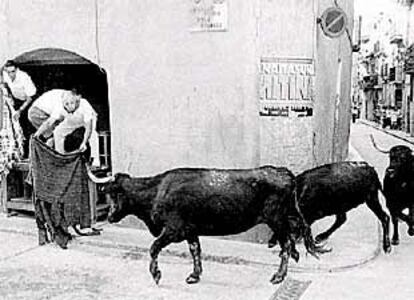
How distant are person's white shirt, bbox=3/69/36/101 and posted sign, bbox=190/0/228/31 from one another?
2.65 metres

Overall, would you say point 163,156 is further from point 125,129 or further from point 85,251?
point 85,251

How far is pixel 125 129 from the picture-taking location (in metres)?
8.10

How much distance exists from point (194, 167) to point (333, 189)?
1.80 m

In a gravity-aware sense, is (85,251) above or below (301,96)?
below

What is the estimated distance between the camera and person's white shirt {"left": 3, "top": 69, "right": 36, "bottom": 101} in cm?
867

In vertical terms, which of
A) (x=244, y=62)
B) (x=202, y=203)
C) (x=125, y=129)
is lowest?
(x=202, y=203)

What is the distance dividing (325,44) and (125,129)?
2.71 meters

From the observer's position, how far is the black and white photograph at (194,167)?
234 inches

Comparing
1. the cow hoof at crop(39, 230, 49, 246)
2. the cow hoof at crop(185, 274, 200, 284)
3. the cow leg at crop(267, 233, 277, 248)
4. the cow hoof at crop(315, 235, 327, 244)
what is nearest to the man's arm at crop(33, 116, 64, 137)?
the cow hoof at crop(39, 230, 49, 246)

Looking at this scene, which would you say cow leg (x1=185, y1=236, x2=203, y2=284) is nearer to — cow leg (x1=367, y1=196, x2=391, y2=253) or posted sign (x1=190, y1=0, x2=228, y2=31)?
cow leg (x1=367, y1=196, x2=391, y2=253)

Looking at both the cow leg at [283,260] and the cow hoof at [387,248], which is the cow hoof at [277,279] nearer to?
the cow leg at [283,260]

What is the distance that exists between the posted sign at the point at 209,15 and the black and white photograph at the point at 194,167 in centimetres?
1

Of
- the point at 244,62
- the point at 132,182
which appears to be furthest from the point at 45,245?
the point at 244,62

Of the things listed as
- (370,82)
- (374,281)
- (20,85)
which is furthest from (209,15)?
(370,82)
